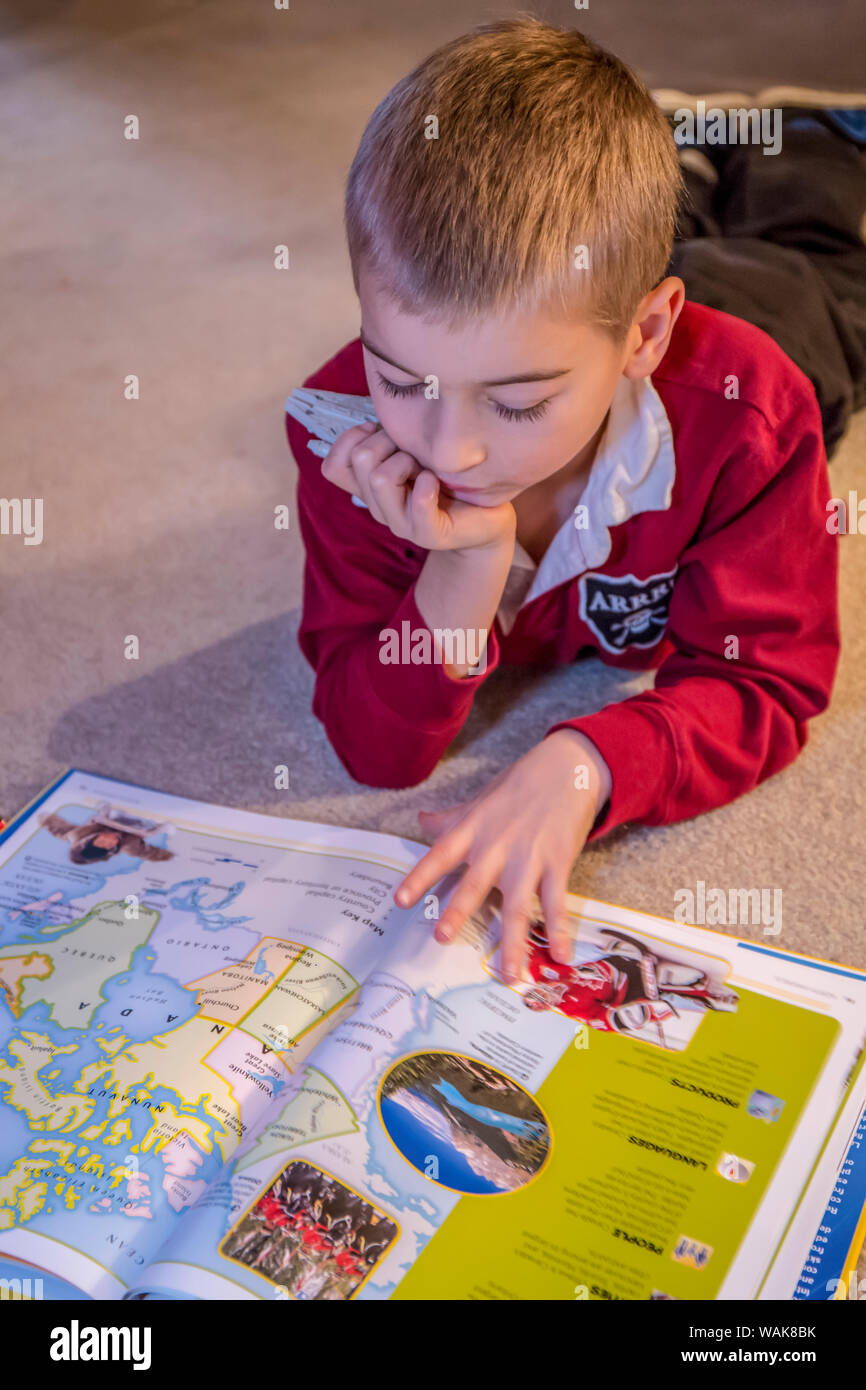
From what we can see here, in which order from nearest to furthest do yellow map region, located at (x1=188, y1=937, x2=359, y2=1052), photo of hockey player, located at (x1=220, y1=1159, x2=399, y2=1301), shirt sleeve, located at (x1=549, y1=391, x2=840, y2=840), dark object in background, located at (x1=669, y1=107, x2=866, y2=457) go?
photo of hockey player, located at (x1=220, y1=1159, x2=399, y2=1301)
yellow map region, located at (x1=188, y1=937, x2=359, y2=1052)
shirt sleeve, located at (x1=549, y1=391, x2=840, y2=840)
dark object in background, located at (x1=669, y1=107, x2=866, y2=457)

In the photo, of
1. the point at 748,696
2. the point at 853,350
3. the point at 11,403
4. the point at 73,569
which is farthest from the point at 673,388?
the point at 11,403

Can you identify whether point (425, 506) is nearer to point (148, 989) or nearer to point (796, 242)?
point (148, 989)

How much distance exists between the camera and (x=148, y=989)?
0.62 metres

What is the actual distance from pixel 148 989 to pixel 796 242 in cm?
90

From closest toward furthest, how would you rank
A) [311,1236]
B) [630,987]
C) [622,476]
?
[311,1236], [630,987], [622,476]

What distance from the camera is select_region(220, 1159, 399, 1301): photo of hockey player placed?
49 cm

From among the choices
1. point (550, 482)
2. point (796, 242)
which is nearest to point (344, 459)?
point (550, 482)

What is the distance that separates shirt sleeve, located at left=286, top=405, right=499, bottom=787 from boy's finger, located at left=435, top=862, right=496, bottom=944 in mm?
138

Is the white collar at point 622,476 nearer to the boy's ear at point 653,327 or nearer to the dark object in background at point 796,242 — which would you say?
the boy's ear at point 653,327

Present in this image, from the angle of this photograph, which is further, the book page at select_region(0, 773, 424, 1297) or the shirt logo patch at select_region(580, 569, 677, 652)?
the shirt logo patch at select_region(580, 569, 677, 652)

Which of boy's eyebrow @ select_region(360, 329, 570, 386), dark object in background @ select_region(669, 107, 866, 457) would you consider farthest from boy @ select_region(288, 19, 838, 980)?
dark object in background @ select_region(669, 107, 866, 457)

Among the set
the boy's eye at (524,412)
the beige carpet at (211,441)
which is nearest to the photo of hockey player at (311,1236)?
the beige carpet at (211,441)

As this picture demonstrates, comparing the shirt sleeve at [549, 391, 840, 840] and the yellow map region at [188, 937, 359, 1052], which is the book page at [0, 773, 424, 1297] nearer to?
the yellow map region at [188, 937, 359, 1052]

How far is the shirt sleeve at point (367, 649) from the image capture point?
2.45ft
